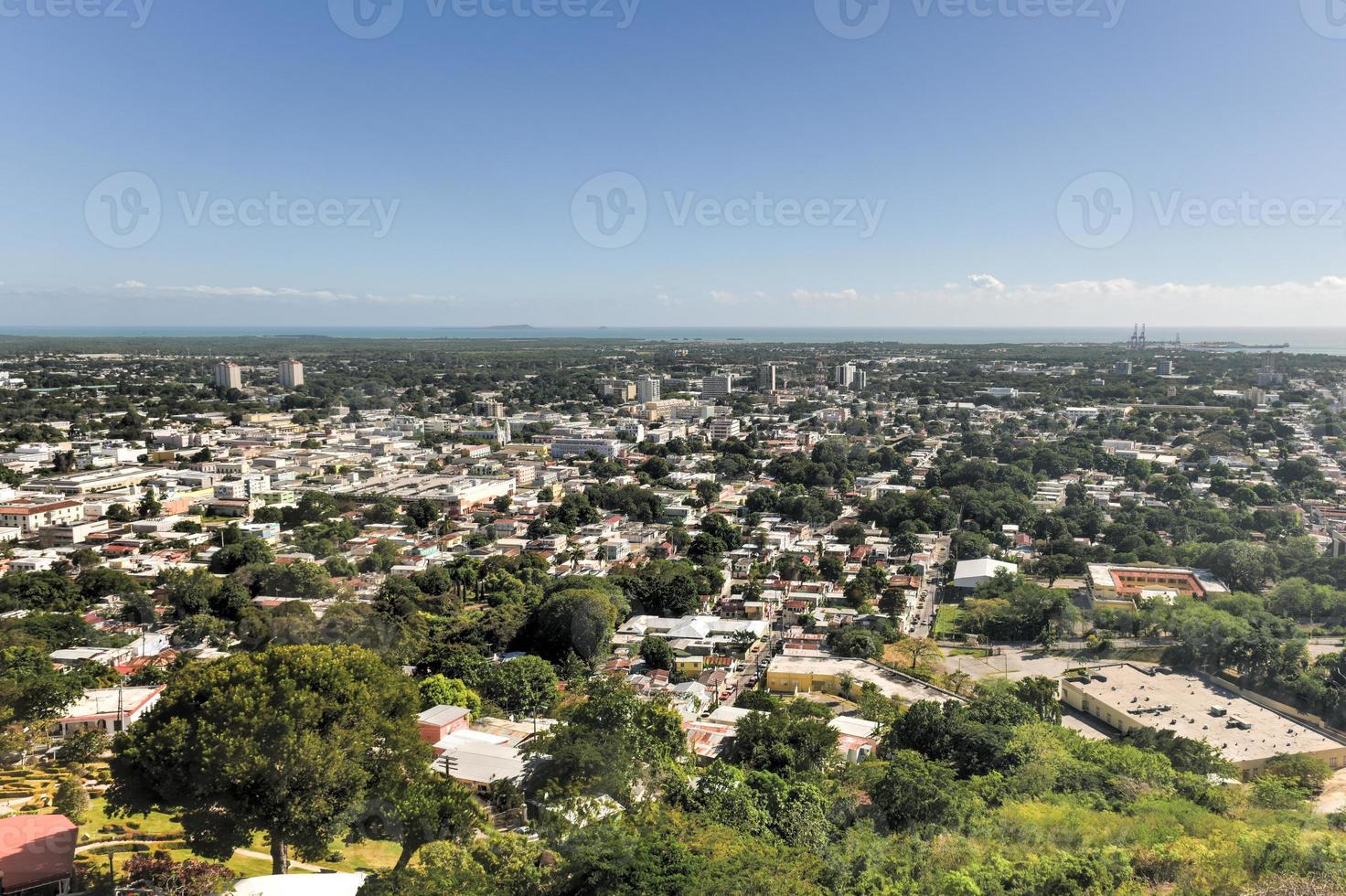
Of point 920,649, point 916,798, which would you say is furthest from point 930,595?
point 916,798

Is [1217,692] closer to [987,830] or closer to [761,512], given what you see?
[987,830]

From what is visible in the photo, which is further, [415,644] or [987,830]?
[415,644]

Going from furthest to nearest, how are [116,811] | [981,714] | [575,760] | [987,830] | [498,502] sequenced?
1. [498,502]
2. [981,714]
3. [575,760]
4. [987,830]
5. [116,811]

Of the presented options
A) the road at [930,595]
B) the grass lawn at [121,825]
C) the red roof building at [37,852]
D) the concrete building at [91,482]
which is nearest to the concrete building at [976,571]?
the road at [930,595]

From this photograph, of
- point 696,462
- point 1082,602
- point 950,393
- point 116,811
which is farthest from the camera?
point 950,393

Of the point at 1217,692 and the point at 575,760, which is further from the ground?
the point at 575,760

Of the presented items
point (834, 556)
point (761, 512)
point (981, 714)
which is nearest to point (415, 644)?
point (981, 714)

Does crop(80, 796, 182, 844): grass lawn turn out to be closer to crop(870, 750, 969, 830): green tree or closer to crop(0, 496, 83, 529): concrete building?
crop(870, 750, 969, 830): green tree
